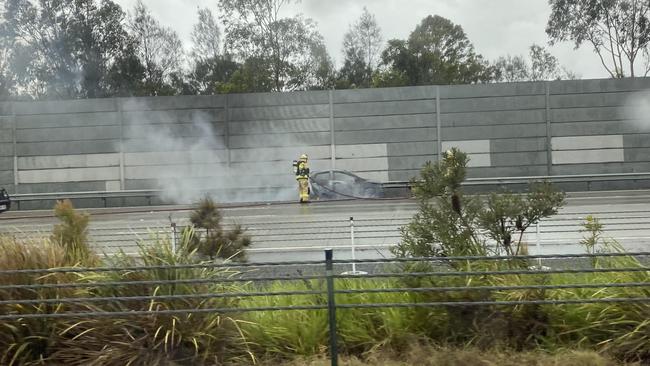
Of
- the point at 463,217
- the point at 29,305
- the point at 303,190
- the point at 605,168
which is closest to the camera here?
the point at 29,305

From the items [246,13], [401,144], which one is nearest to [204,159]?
[401,144]

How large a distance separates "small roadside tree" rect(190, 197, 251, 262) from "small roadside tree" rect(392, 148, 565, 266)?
82.1 inches

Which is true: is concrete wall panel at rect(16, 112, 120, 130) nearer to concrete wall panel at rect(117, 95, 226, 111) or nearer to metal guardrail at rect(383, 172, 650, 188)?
concrete wall panel at rect(117, 95, 226, 111)

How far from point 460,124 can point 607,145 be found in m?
6.48

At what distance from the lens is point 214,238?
7.35m

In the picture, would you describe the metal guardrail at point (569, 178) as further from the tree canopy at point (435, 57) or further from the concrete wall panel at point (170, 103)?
the tree canopy at point (435, 57)

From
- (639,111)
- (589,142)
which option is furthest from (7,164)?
(639,111)

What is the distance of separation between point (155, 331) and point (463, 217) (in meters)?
3.29

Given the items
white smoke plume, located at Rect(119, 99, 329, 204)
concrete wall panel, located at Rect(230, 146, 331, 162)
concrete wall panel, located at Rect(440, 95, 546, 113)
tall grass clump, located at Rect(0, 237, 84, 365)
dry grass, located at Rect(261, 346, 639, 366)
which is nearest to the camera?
dry grass, located at Rect(261, 346, 639, 366)

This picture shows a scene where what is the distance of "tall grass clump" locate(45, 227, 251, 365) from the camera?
4645mm

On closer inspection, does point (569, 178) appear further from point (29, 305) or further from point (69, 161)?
point (29, 305)

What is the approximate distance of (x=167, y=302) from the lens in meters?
4.85

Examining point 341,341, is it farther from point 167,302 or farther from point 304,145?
point 304,145

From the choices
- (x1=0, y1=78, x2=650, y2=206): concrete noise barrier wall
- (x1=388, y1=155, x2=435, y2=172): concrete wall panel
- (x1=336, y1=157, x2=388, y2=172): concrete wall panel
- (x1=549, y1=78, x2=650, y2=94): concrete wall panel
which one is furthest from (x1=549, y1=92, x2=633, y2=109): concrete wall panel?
(x1=336, y1=157, x2=388, y2=172): concrete wall panel
